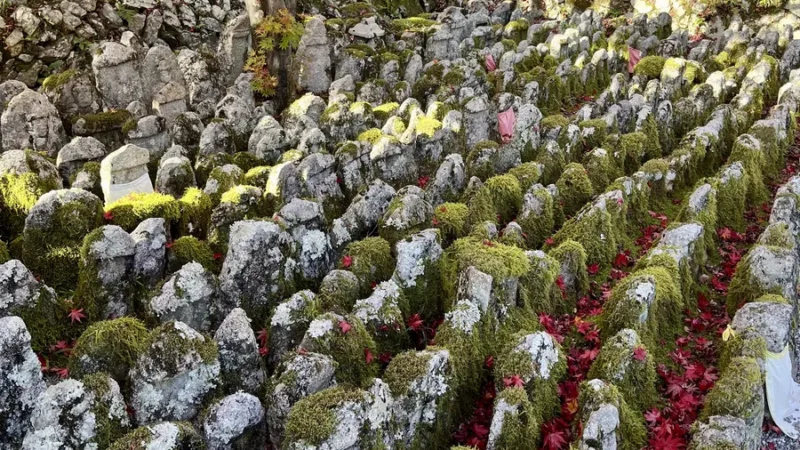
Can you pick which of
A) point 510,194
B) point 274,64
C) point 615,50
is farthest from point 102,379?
point 615,50

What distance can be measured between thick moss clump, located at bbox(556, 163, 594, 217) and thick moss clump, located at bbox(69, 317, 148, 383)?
6.20 meters

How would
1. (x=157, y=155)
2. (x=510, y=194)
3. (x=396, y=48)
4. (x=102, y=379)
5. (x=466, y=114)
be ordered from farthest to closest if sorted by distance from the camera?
(x=396, y=48)
(x=466, y=114)
(x=157, y=155)
(x=510, y=194)
(x=102, y=379)

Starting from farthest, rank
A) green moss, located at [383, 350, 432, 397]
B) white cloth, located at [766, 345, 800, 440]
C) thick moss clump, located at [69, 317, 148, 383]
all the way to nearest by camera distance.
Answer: white cloth, located at [766, 345, 800, 440], thick moss clump, located at [69, 317, 148, 383], green moss, located at [383, 350, 432, 397]

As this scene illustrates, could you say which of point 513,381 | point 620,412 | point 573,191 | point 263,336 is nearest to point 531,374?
point 513,381

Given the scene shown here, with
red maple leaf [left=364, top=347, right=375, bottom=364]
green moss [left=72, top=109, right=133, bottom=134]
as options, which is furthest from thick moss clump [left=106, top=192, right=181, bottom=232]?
red maple leaf [left=364, top=347, right=375, bottom=364]

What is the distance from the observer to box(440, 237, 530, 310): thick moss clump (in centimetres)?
707

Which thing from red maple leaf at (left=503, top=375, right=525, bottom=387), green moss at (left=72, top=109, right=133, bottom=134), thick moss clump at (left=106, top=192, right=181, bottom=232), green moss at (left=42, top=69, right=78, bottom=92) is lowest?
red maple leaf at (left=503, top=375, right=525, bottom=387)

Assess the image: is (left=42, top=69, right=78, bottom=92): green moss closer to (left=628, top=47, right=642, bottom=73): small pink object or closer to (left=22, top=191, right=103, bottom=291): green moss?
(left=22, top=191, right=103, bottom=291): green moss

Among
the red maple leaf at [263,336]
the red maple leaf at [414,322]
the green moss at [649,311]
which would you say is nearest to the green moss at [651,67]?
A: the green moss at [649,311]

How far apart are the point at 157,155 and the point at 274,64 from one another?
4.26 m

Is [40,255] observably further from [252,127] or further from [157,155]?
[252,127]

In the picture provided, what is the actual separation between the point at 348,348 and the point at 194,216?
3.73m

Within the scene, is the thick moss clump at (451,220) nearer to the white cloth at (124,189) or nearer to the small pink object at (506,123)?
the small pink object at (506,123)

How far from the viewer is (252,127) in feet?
40.7
